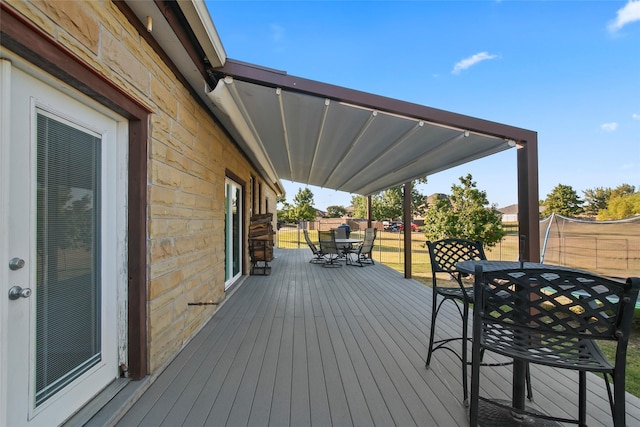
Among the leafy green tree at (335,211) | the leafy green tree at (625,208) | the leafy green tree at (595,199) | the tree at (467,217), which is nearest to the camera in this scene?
the tree at (467,217)

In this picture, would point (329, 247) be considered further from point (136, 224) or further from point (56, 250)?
point (56, 250)

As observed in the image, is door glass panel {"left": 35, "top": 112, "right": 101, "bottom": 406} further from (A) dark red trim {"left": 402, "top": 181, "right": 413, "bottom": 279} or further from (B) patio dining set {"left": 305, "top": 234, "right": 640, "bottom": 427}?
(A) dark red trim {"left": 402, "top": 181, "right": 413, "bottom": 279}

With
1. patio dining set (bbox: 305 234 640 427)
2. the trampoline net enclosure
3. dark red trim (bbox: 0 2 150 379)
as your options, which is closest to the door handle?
dark red trim (bbox: 0 2 150 379)

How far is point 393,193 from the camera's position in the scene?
29.8 m

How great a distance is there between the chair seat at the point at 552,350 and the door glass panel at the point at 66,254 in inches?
86.7

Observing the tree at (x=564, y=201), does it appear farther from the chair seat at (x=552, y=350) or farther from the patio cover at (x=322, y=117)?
the chair seat at (x=552, y=350)

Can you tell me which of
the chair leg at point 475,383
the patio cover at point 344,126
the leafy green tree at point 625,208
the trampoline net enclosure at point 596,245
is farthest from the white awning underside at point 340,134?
the leafy green tree at point 625,208

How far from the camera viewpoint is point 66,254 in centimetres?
155

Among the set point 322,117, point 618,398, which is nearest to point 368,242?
point 322,117

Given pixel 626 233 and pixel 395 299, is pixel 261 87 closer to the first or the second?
pixel 395 299

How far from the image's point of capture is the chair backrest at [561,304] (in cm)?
119

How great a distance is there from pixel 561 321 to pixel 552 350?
171mm

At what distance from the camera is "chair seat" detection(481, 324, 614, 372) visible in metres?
1.27

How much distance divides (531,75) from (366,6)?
488 cm
